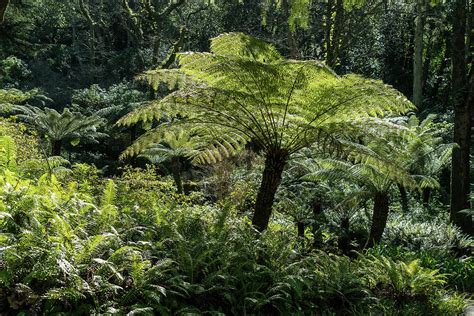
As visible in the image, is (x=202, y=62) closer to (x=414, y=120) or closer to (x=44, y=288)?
(x=44, y=288)

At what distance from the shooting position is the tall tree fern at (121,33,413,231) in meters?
4.91

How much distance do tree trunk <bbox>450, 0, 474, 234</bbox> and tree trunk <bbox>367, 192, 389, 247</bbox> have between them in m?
1.27

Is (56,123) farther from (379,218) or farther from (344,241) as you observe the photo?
(379,218)

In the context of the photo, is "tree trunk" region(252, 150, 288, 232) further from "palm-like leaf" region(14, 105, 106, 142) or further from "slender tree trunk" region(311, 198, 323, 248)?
"palm-like leaf" region(14, 105, 106, 142)

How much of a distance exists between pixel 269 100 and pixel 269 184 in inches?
38.3

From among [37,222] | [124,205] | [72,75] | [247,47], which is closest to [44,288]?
[37,222]

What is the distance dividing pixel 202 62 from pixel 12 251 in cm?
265

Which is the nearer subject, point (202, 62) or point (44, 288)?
point (44, 288)

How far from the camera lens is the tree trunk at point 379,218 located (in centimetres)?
794

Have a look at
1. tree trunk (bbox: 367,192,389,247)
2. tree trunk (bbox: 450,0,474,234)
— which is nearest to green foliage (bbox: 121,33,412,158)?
tree trunk (bbox: 367,192,389,247)

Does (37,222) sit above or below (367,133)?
below

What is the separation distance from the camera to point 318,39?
2202cm

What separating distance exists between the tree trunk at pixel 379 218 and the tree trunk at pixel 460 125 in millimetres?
1266

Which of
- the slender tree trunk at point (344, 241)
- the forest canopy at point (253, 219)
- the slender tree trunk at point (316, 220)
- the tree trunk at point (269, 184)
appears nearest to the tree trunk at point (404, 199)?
the forest canopy at point (253, 219)
